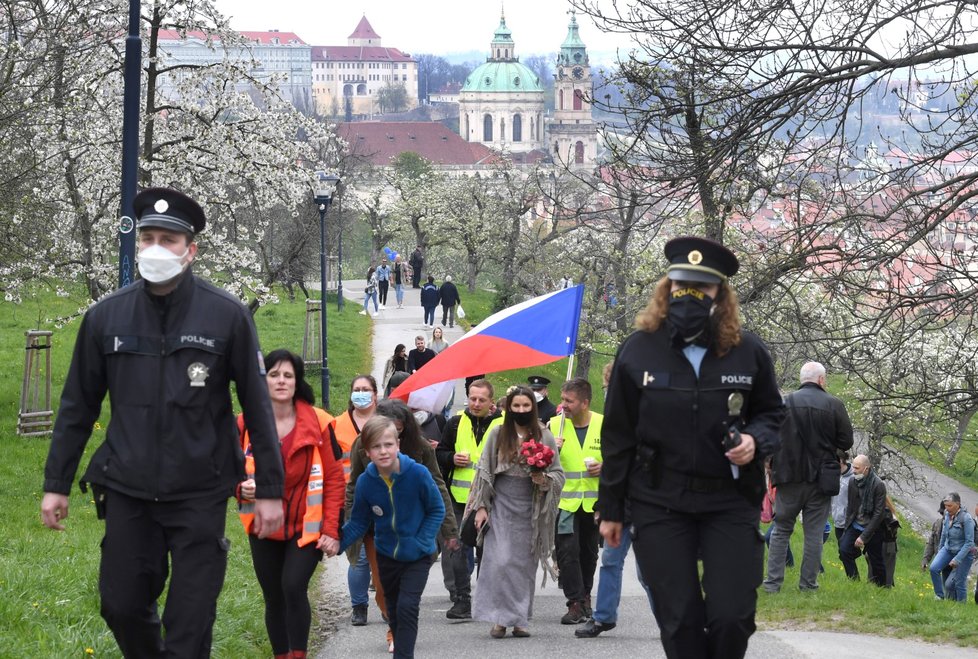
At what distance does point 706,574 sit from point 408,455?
3.49m

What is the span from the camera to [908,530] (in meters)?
39.8

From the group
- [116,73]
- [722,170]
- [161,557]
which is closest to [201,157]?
[116,73]

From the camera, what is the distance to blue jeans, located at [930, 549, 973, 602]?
18.4 m

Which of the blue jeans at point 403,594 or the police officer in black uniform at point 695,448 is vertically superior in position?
the police officer in black uniform at point 695,448

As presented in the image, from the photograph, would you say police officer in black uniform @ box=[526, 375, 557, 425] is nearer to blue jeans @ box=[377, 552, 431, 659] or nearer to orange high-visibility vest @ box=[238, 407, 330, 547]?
blue jeans @ box=[377, 552, 431, 659]

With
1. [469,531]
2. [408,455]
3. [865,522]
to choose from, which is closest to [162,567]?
[408,455]

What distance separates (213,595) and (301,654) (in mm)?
2224

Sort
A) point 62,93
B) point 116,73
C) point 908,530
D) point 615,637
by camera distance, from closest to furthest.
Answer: point 615,637, point 62,93, point 116,73, point 908,530

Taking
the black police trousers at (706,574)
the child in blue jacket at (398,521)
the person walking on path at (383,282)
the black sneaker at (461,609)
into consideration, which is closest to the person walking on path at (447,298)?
the person walking on path at (383,282)

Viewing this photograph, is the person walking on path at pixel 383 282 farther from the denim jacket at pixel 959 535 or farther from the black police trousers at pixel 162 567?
the black police trousers at pixel 162 567

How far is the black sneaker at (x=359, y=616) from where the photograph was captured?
32.4 ft

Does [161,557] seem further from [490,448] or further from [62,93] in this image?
[62,93]

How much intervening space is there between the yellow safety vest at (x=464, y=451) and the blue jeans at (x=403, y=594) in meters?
2.61

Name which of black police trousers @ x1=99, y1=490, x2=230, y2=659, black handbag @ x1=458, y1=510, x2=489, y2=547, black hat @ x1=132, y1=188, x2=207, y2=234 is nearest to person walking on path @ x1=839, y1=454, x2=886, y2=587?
black handbag @ x1=458, y1=510, x2=489, y2=547
